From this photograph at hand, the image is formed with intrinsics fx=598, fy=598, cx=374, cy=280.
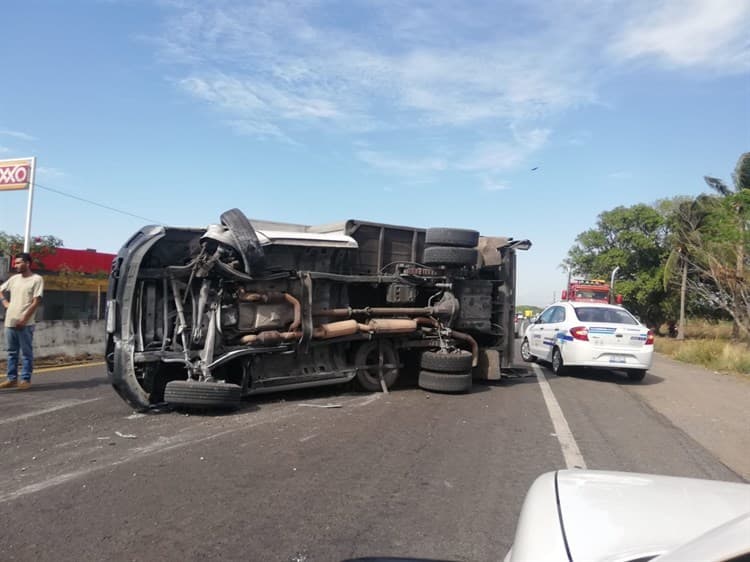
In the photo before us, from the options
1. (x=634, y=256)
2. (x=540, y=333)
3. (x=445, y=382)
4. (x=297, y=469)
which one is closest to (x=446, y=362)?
(x=445, y=382)

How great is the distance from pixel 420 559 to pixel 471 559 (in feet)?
0.97

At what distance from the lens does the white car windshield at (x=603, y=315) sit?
1215 cm

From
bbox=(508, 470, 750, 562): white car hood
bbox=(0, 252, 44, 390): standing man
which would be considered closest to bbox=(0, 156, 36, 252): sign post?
bbox=(0, 252, 44, 390): standing man

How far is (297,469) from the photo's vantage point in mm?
4938

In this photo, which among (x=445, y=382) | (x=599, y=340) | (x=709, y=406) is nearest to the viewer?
(x=445, y=382)

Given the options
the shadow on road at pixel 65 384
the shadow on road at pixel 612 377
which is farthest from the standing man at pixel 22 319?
the shadow on road at pixel 612 377

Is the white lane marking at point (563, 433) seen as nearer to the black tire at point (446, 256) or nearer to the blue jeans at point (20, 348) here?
the black tire at point (446, 256)

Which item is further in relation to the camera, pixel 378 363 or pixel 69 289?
pixel 69 289

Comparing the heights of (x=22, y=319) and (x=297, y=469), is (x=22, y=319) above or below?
above

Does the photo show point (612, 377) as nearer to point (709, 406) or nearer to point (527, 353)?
point (527, 353)

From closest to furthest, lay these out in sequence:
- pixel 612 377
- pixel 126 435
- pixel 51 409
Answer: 1. pixel 126 435
2. pixel 51 409
3. pixel 612 377

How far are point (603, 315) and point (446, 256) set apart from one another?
193 inches

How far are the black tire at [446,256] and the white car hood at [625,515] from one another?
21.7 ft

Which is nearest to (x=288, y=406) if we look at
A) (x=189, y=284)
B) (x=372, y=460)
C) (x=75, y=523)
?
(x=189, y=284)
